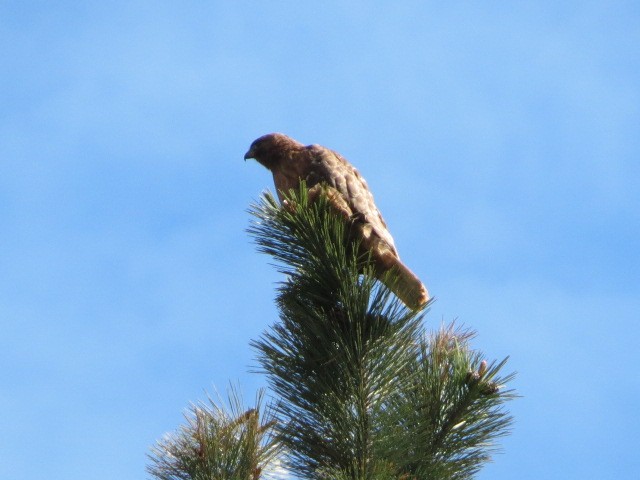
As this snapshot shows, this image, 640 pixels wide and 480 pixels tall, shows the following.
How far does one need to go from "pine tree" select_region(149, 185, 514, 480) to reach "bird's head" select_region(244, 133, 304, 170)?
6.78ft

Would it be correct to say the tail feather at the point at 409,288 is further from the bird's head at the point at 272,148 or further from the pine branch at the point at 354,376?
the bird's head at the point at 272,148

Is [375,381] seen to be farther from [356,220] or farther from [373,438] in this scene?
[356,220]

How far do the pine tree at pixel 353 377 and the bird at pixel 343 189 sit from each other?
156 millimetres

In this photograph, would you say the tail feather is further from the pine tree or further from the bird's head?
the bird's head

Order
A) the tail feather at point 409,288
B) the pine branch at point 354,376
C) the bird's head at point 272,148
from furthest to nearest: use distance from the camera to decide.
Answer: the bird's head at point 272,148 < the tail feather at point 409,288 < the pine branch at point 354,376

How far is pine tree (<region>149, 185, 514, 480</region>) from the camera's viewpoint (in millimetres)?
2432

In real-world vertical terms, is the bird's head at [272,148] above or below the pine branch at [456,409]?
above

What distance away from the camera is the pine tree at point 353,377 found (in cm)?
243

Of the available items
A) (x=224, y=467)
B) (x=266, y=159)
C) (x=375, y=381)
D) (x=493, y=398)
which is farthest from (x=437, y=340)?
(x=266, y=159)

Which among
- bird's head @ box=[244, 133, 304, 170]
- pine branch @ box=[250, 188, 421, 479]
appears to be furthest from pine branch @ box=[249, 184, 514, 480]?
bird's head @ box=[244, 133, 304, 170]

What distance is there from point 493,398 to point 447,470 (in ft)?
0.90

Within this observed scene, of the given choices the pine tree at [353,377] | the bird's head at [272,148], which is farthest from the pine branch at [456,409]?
the bird's head at [272,148]

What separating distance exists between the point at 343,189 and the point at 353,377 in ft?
4.07

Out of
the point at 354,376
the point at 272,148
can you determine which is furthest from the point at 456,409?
the point at 272,148
